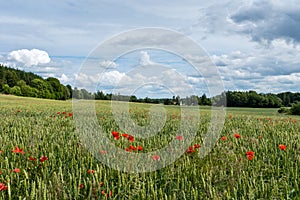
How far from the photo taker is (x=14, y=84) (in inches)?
4719

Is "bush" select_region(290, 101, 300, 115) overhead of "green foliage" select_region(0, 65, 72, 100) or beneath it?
beneath

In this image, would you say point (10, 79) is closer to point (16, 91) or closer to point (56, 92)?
point (16, 91)

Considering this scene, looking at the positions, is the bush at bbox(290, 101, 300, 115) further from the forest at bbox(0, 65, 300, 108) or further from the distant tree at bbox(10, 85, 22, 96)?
the distant tree at bbox(10, 85, 22, 96)

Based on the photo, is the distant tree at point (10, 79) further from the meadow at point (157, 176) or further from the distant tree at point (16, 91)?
the meadow at point (157, 176)

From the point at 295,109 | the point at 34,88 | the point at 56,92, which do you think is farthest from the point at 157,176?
the point at 56,92

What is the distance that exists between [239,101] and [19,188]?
185 ft

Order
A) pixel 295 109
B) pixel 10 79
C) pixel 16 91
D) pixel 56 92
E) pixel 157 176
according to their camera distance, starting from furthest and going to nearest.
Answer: pixel 10 79, pixel 56 92, pixel 16 91, pixel 295 109, pixel 157 176

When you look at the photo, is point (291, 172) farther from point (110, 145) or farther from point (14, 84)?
point (14, 84)

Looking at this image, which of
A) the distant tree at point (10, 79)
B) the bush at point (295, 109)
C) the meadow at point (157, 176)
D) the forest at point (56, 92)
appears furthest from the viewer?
the distant tree at point (10, 79)

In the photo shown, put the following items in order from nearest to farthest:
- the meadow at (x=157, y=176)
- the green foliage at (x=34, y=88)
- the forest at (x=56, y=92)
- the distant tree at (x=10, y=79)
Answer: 1. the meadow at (x=157, y=176)
2. the forest at (x=56, y=92)
3. the green foliage at (x=34, y=88)
4. the distant tree at (x=10, y=79)

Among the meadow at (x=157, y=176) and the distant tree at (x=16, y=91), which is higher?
the distant tree at (x=16, y=91)

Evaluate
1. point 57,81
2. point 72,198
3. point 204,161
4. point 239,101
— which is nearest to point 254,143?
point 204,161

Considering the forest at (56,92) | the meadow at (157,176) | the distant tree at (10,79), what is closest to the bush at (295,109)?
the forest at (56,92)

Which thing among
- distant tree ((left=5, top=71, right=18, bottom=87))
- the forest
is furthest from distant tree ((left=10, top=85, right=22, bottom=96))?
distant tree ((left=5, top=71, right=18, bottom=87))
